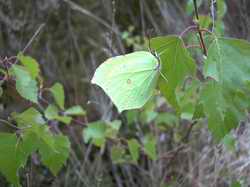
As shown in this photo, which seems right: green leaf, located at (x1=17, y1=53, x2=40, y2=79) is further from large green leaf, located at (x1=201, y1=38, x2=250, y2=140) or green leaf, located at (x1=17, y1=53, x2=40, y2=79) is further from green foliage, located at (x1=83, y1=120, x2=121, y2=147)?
large green leaf, located at (x1=201, y1=38, x2=250, y2=140)

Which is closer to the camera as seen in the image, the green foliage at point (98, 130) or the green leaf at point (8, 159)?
the green leaf at point (8, 159)

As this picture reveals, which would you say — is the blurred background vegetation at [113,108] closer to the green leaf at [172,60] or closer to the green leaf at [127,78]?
the green leaf at [172,60]

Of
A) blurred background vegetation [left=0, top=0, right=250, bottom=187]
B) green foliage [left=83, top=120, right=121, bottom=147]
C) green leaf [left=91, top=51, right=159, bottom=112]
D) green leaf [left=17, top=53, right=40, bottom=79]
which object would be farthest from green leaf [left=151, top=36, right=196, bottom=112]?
green foliage [left=83, top=120, right=121, bottom=147]

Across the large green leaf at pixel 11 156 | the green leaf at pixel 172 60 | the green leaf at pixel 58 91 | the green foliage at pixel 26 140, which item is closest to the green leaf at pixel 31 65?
the green foliage at pixel 26 140

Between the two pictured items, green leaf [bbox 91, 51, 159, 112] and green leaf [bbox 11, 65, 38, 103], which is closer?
green leaf [bbox 91, 51, 159, 112]

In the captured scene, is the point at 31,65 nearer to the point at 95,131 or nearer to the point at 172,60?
the point at 95,131

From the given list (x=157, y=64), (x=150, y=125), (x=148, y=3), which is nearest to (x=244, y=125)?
(x=150, y=125)

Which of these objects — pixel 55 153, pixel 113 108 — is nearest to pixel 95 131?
pixel 55 153
